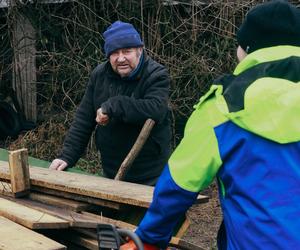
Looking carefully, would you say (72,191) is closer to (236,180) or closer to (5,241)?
(5,241)

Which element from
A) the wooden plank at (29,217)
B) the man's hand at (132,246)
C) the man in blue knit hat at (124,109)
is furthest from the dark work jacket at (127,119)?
the man's hand at (132,246)

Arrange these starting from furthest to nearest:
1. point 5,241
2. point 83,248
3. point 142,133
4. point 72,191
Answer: point 142,133 < point 72,191 < point 83,248 < point 5,241

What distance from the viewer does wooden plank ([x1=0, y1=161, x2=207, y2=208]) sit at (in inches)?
112

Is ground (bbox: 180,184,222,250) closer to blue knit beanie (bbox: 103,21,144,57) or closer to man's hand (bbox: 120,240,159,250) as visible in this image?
blue knit beanie (bbox: 103,21,144,57)

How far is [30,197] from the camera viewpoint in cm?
316

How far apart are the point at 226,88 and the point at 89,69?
5735 millimetres

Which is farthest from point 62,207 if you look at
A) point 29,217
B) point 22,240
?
point 22,240

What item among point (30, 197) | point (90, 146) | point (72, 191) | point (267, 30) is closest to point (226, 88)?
point (267, 30)

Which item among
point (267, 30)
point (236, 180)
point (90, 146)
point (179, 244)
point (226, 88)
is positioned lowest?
point (90, 146)

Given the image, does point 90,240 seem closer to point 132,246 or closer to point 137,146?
point 132,246

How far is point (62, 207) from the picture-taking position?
3014 mm

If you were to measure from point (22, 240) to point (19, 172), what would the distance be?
724mm

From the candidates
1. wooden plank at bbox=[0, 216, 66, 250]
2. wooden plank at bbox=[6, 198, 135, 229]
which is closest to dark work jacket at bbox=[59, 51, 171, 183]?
wooden plank at bbox=[6, 198, 135, 229]

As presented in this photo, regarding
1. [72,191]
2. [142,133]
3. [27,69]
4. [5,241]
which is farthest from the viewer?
[27,69]
